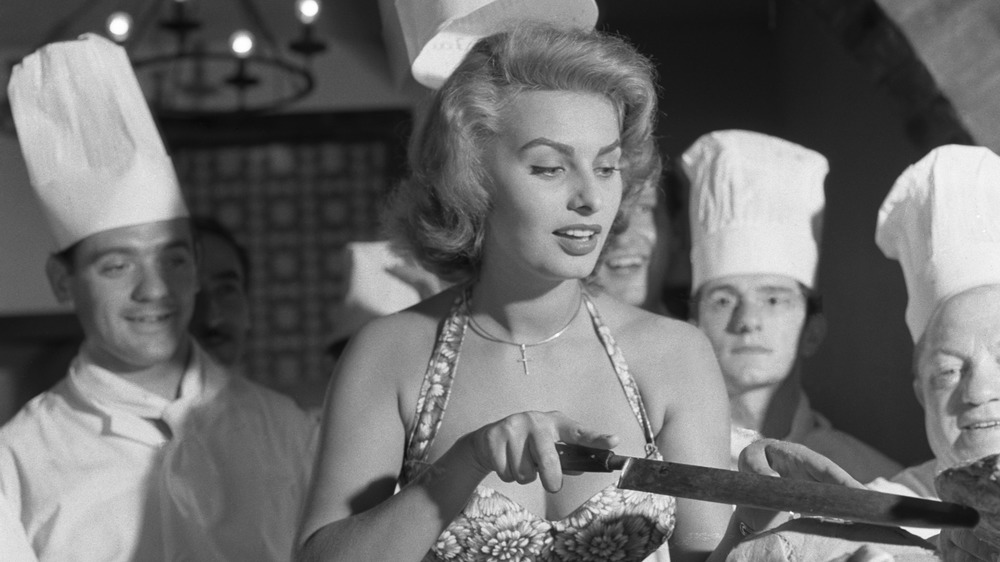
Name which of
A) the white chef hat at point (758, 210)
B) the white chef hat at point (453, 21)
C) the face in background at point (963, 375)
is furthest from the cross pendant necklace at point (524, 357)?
the white chef hat at point (758, 210)

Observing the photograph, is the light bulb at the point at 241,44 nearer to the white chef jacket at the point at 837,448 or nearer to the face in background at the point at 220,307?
the face in background at the point at 220,307

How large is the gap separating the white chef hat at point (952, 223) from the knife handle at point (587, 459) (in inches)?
37.2

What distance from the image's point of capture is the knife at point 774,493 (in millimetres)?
1081

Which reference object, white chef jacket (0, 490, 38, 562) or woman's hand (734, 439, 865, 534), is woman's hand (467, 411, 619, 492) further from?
white chef jacket (0, 490, 38, 562)

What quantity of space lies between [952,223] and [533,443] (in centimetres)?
103

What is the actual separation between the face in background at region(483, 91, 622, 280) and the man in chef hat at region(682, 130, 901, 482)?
81 centimetres

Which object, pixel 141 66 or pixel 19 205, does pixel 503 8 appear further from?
pixel 19 205

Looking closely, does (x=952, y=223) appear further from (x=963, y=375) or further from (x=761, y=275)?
(x=761, y=275)

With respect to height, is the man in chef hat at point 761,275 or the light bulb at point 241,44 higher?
the light bulb at point 241,44

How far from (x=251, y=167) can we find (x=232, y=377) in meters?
2.25

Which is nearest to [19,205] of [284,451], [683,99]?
[683,99]

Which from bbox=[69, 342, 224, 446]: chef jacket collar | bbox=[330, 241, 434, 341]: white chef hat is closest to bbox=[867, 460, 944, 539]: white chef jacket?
Answer: bbox=[330, 241, 434, 341]: white chef hat

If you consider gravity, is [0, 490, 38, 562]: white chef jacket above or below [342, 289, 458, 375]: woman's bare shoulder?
below

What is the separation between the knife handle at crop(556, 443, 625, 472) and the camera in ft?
4.00
